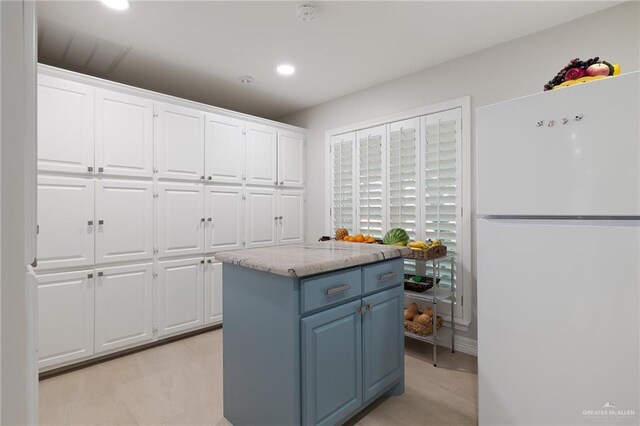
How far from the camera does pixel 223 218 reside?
3322 millimetres

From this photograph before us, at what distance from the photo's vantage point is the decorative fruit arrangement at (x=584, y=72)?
1546 mm

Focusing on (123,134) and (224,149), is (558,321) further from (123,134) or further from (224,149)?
(123,134)

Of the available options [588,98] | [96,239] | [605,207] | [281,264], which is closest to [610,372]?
[605,207]

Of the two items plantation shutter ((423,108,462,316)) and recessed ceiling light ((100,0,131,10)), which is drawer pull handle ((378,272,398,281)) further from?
recessed ceiling light ((100,0,131,10))

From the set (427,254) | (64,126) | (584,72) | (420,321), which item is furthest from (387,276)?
(64,126)

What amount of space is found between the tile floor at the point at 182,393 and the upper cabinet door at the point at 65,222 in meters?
0.88

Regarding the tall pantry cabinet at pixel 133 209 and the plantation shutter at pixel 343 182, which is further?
the plantation shutter at pixel 343 182

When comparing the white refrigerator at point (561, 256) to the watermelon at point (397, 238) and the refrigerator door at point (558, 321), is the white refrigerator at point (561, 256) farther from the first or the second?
the watermelon at point (397, 238)

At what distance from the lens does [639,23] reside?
6.56ft

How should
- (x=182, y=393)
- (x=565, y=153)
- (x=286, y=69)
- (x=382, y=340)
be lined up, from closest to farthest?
(x=565, y=153), (x=382, y=340), (x=182, y=393), (x=286, y=69)

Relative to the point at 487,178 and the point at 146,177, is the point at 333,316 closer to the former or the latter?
the point at 487,178

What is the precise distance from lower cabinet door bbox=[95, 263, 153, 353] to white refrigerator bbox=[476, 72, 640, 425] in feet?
8.67

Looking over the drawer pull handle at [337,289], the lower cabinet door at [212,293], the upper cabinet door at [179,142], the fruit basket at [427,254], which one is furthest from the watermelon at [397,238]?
the upper cabinet door at [179,142]

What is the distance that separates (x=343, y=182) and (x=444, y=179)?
4.03ft
